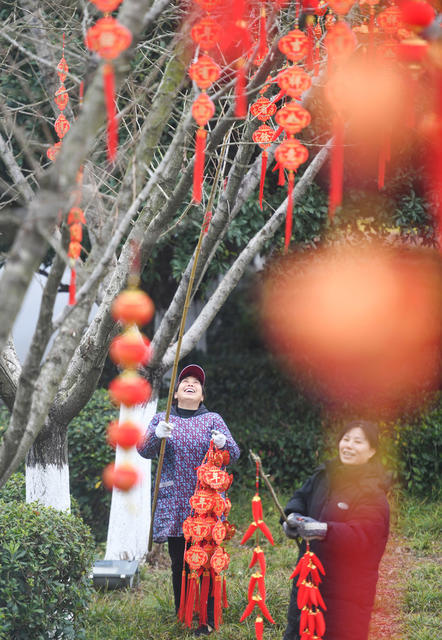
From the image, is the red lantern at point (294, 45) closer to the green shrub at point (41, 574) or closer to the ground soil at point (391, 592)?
the green shrub at point (41, 574)

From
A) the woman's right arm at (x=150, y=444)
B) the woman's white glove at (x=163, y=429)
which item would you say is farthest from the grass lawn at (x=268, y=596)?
the woman's white glove at (x=163, y=429)

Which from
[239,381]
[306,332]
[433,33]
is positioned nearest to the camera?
[433,33]

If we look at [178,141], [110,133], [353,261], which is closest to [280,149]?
[178,141]

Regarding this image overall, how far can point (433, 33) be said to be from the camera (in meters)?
2.75

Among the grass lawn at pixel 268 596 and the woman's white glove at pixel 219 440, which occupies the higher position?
the woman's white glove at pixel 219 440

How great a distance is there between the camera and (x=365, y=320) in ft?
27.7

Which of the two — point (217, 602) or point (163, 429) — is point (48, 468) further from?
point (217, 602)

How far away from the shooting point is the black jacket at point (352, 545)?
3.56 metres

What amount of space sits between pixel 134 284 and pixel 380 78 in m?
2.28

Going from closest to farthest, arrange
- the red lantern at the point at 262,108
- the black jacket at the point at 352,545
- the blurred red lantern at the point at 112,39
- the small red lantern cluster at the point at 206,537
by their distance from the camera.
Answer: the blurred red lantern at the point at 112,39 < the black jacket at the point at 352,545 < the red lantern at the point at 262,108 < the small red lantern cluster at the point at 206,537

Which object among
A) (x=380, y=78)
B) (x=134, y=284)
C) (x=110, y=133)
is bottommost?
(x=134, y=284)

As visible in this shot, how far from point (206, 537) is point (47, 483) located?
1.26 m

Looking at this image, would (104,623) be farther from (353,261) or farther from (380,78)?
(353,261)

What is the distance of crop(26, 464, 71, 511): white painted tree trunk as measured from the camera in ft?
16.8
